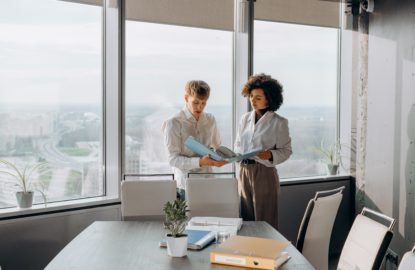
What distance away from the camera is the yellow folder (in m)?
2.25

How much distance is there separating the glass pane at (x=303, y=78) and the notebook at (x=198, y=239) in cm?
259

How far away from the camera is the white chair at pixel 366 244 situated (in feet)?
7.59

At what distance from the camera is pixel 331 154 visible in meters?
5.50

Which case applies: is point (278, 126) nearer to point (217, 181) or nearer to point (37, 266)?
point (217, 181)

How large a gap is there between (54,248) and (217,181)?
4.78ft

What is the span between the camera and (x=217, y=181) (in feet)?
12.1

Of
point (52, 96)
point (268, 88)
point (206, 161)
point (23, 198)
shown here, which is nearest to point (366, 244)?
point (206, 161)

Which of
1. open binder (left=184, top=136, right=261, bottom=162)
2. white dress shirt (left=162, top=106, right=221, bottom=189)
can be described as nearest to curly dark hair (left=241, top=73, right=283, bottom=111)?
white dress shirt (left=162, top=106, right=221, bottom=189)

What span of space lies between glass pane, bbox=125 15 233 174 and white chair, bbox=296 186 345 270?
6.03 ft

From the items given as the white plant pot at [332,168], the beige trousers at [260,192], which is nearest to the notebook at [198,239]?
the beige trousers at [260,192]

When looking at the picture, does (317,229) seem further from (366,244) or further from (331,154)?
(331,154)

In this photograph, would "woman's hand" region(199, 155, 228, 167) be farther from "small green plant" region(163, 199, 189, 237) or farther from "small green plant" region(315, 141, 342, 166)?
"small green plant" region(315, 141, 342, 166)

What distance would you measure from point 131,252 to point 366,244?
118 centimetres

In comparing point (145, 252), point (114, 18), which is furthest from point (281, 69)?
point (145, 252)
